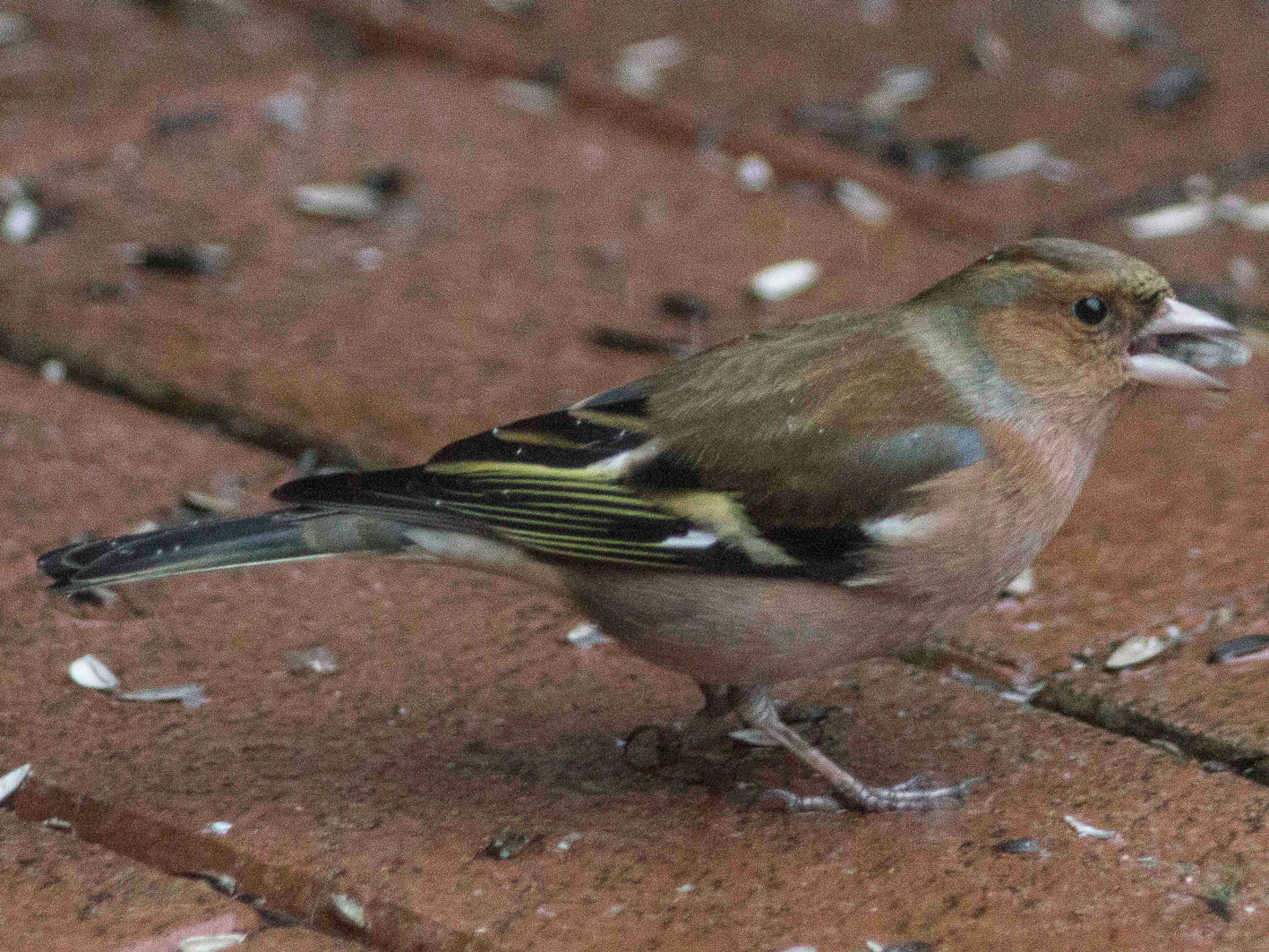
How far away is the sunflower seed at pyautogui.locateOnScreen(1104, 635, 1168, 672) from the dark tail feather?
1.09m

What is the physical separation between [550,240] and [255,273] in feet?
2.20

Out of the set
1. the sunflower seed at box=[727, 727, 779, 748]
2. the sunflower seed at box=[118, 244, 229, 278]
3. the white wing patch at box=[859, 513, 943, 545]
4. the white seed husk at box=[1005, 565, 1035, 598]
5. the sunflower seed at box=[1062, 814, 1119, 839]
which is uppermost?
the white wing patch at box=[859, 513, 943, 545]

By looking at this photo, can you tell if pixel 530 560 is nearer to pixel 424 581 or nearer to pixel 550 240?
pixel 424 581

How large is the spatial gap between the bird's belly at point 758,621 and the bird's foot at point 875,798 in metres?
0.17

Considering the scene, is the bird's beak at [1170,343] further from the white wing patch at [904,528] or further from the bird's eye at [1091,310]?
the white wing patch at [904,528]

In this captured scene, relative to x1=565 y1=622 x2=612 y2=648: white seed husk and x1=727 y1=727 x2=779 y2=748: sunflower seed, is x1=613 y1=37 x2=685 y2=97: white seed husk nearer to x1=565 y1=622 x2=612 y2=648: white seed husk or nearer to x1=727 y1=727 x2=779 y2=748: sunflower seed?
x1=565 y1=622 x2=612 y2=648: white seed husk

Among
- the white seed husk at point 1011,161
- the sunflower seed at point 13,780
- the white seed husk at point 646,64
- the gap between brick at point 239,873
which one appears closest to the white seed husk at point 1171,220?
the white seed husk at point 1011,161

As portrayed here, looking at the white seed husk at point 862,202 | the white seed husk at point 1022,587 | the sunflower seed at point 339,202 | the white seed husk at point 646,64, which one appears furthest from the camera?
the white seed husk at point 646,64

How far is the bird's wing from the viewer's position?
7.71ft

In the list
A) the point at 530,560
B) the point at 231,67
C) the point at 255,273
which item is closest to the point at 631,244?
the point at 255,273

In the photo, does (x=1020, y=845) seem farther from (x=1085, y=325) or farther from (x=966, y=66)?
(x=966, y=66)

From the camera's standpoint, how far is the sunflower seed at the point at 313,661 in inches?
107

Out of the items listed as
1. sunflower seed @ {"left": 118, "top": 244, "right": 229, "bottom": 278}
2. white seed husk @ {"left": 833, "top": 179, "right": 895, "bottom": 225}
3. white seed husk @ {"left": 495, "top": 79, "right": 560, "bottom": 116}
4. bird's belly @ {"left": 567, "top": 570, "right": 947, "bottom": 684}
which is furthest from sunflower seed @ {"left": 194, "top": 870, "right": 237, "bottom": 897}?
white seed husk @ {"left": 495, "top": 79, "right": 560, "bottom": 116}

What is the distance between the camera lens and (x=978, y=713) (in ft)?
8.64
